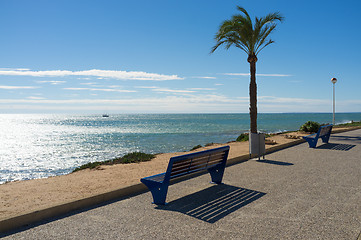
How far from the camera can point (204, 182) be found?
6.56m

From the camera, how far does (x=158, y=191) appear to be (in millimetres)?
5008

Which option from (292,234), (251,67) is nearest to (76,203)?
(292,234)

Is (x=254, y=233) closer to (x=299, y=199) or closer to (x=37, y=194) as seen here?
(x=299, y=199)

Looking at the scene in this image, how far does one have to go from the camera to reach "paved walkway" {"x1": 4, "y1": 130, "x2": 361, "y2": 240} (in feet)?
12.6

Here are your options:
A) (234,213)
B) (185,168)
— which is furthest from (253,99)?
(234,213)

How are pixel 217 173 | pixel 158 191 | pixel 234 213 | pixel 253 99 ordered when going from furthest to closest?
1. pixel 253 99
2. pixel 217 173
3. pixel 158 191
4. pixel 234 213

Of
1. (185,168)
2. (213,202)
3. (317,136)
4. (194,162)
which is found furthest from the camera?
(317,136)

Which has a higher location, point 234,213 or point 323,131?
point 323,131

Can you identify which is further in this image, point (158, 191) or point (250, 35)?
point (250, 35)

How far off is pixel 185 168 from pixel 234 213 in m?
1.26

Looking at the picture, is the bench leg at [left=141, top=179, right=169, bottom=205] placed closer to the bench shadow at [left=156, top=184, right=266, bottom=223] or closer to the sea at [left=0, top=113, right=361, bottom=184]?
the bench shadow at [left=156, top=184, right=266, bottom=223]

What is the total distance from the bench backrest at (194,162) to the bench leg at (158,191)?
19cm

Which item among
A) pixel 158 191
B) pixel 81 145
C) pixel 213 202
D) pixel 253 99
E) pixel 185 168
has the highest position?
pixel 253 99

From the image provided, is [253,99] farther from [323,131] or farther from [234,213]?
[234,213]
